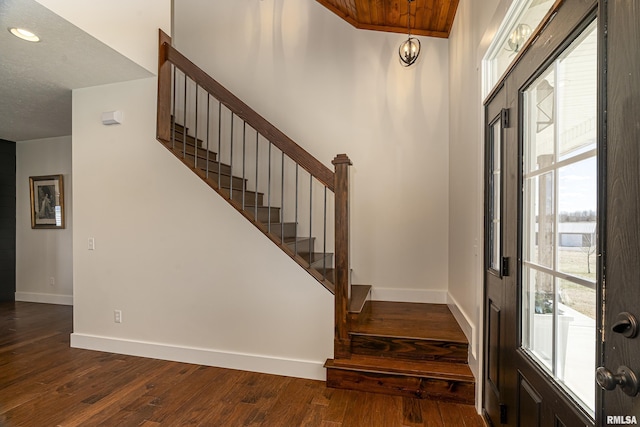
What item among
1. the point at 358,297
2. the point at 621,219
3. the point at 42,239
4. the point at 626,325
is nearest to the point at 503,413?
the point at 626,325

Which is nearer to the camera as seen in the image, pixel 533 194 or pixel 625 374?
pixel 625 374

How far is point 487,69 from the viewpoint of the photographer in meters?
2.12

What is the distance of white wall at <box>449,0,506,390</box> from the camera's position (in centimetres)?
219

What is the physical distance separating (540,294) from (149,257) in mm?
3185

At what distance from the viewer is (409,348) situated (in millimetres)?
2535

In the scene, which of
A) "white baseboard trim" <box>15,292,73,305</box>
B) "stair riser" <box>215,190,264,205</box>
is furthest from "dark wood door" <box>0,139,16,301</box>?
"stair riser" <box>215,190,264,205</box>

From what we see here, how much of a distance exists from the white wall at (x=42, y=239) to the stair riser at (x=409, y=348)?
4.97 m

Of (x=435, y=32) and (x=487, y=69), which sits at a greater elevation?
(x=435, y=32)

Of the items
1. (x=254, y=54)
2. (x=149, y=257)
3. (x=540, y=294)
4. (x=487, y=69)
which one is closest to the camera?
(x=540, y=294)

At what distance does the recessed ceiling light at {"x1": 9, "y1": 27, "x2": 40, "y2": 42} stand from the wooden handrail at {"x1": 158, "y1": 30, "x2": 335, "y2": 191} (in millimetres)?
941

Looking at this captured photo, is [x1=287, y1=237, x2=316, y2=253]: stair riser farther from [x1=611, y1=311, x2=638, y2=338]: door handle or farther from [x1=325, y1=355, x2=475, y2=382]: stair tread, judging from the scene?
[x1=611, y1=311, x2=638, y2=338]: door handle

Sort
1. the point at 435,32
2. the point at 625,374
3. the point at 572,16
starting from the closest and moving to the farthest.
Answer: the point at 625,374 → the point at 572,16 → the point at 435,32

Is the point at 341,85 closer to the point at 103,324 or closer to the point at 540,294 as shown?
the point at 540,294

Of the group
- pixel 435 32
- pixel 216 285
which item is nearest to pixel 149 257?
pixel 216 285
